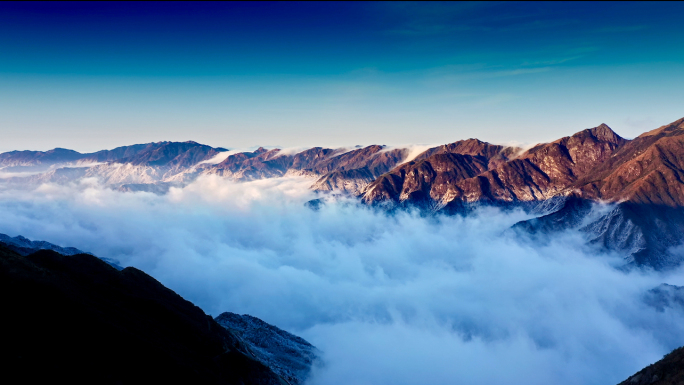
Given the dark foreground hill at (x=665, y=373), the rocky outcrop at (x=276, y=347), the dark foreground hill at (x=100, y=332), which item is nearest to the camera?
the dark foreground hill at (x=100, y=332)

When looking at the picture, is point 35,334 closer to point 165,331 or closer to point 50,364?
point 50,364

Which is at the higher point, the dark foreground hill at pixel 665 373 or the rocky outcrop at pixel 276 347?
the dark foreground hill at pixel 665 373

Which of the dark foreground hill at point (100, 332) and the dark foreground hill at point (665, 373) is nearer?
the dark foreground hill at point (100, 332)

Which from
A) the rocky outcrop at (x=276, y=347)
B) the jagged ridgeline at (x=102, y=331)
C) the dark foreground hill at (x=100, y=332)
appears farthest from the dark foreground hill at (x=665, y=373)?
the rocky outcrop at (x=276, y=347)

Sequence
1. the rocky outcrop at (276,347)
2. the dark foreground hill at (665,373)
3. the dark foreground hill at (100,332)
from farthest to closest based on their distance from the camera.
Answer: the rocky outcrop at (276,347) < the dark foreground hill at (665,373) < the dark foreground hill at (100,332)

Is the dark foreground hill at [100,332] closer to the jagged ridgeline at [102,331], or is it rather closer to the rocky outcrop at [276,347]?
the jagged ridgeline at [102,331]

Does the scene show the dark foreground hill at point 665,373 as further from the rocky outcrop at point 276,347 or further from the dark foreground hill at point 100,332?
the rocky outcrop at point 276,347
